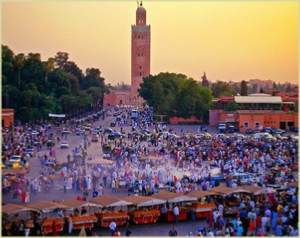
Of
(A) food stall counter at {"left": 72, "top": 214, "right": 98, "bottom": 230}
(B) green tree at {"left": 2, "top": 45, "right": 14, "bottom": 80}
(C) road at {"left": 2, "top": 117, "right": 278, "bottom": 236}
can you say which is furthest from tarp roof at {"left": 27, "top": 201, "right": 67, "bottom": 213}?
(B) green tree at {"left": 2, "top": 45, "right": 14, "bottom": 80}

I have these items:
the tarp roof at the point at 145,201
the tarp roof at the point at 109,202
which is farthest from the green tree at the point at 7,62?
the tarp roof at the point at 145,201

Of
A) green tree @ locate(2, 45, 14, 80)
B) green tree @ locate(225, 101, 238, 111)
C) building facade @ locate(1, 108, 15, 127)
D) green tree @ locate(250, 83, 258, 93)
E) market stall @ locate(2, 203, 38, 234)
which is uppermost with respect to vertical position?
green tree @ locate(250, 83, 258, 93)

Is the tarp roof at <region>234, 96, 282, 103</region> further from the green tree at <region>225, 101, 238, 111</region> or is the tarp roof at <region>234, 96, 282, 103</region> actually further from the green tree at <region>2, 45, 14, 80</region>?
the green tree at <region>2, 45, 14, 80</region>

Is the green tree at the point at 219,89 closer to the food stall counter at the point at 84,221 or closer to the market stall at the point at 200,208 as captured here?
the market stall at the point at 200,208

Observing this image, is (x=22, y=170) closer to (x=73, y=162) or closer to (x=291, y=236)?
(x=73, y=162)

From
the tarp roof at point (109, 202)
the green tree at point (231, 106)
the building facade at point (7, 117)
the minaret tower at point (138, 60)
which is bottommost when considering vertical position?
the tarp roof at point (109, 202)

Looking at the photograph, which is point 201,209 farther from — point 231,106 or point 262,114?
point 231,106
